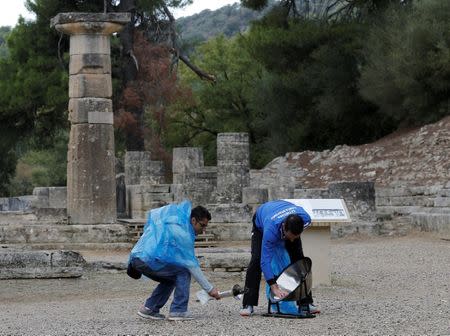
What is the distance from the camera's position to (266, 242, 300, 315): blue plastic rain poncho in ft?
32.6

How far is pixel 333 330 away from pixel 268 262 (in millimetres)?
1058

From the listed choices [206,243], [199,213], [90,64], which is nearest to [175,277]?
[199,213]

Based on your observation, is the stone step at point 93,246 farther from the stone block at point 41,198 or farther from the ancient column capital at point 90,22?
the stone block at point 41,198

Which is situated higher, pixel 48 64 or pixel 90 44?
pixel 48 64

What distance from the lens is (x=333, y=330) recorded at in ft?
29.8

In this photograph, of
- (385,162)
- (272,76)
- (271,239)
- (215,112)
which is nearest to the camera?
(271,239)

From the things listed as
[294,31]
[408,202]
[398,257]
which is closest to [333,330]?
[398,257]

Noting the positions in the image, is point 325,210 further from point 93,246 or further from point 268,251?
point 93,246

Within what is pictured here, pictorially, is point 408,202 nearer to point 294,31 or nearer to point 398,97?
point 398,97

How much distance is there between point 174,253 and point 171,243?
97mm

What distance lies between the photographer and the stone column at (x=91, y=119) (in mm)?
20312

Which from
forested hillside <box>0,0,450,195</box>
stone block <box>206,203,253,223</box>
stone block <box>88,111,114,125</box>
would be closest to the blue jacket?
stone block <box>88,111,114,125</box>

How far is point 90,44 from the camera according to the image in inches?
810

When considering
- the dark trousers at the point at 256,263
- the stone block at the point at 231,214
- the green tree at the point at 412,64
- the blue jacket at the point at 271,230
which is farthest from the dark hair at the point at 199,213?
the green tree at the point at 412,64
